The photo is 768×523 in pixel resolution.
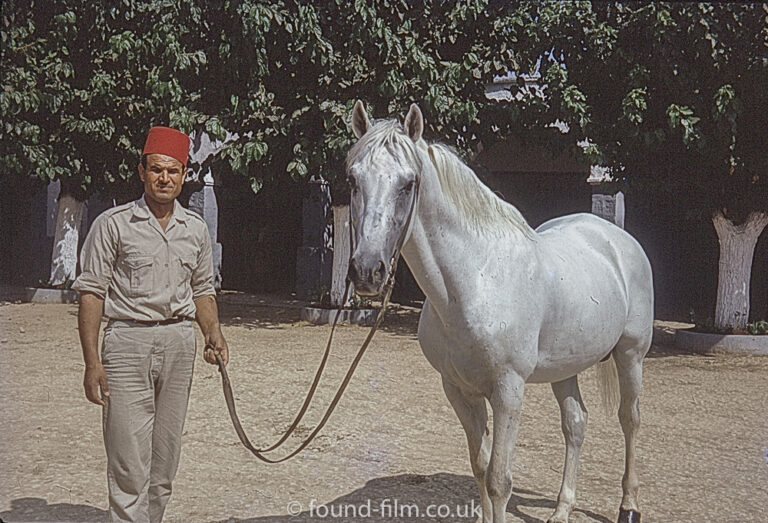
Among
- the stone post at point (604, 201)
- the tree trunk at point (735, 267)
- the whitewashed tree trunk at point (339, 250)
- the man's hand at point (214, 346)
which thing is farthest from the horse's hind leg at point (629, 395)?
the stone post at point (604, 201)

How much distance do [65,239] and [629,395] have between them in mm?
12409

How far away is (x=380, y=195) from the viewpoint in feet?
9.81

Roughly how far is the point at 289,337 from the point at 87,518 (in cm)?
701

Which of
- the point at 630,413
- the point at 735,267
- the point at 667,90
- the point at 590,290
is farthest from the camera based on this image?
the point at 735,267

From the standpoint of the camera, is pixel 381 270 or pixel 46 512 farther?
pixel 46 512

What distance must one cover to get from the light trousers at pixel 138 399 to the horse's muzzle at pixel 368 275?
924 millimetres

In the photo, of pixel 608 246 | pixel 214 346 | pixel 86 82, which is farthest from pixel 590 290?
pixel 86 82

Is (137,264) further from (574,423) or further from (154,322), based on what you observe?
(574,423)

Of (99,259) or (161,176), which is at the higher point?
(161,176)

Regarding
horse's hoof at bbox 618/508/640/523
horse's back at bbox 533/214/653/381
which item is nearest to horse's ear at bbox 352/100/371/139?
horse's back at bbox 533/214/653/381

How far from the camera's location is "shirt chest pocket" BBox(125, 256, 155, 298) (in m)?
3.16

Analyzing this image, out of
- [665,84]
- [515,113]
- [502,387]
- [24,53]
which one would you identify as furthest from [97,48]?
[502,387]

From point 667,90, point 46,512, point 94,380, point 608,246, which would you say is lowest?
point 46,512

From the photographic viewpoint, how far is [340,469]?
5.12m
